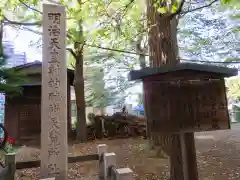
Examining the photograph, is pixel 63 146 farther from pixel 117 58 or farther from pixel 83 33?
pixel 117 58

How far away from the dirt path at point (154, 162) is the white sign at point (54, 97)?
175cm

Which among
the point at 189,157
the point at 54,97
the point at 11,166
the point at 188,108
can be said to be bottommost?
the point at 11,166

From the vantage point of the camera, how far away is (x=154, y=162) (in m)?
7.52

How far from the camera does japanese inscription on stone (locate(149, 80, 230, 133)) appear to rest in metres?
3.43

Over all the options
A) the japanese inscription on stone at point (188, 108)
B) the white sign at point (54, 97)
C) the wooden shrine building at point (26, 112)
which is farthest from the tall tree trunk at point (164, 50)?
the wooden shrine building at point (26, 112)

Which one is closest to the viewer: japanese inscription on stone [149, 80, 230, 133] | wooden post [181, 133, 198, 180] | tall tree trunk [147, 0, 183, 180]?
japanese inscription on stone [149, 80, 230, 133]

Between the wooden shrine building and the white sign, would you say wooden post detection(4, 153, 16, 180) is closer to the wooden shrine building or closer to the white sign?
the white sign

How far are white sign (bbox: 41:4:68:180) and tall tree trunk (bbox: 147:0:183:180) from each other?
1883 mm

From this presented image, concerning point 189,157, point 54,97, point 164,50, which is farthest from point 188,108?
point 54,97

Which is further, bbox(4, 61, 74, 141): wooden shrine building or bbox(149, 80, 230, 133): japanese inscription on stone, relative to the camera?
bbox(4, 61, 74, 141): wooden shrine building

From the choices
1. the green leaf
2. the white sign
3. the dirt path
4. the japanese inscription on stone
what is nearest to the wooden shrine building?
the dirt path

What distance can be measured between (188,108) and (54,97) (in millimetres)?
2474

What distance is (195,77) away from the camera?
358 cm

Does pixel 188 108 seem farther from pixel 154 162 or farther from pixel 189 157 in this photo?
pixel 154 162
